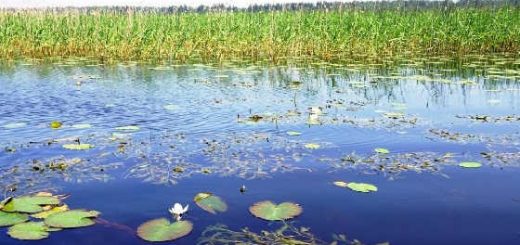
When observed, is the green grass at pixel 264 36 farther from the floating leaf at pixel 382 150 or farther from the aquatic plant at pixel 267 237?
the aquatic plant at pixel 267 237

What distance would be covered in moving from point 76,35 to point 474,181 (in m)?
12.2

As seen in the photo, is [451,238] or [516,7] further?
[516,7]

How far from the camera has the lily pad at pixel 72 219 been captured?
106 inches

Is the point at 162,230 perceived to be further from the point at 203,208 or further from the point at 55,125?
the point at 55,125

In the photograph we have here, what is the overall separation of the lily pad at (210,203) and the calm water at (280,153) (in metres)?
0.06

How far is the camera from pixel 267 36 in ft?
44.7

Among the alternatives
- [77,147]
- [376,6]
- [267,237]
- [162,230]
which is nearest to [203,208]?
[162,230]

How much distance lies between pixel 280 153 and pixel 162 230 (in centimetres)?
178

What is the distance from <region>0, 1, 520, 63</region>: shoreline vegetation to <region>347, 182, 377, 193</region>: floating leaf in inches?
371

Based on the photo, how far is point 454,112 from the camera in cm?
598

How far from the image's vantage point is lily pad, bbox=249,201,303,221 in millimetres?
2824

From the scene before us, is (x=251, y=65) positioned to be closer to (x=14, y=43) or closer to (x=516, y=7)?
(x=14, y=43)

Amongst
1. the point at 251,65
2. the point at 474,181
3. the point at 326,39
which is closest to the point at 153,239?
the point at 474,181

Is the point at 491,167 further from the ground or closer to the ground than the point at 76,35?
closer to the ground
